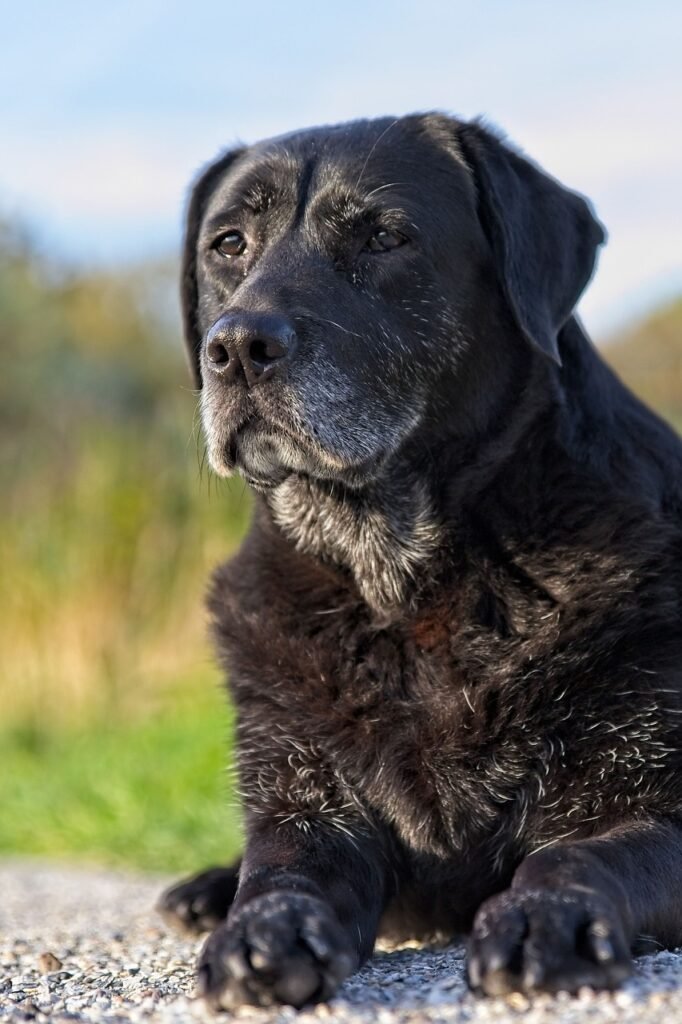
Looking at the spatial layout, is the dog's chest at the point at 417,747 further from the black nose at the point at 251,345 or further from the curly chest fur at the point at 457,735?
the black nose at the point at 251,345

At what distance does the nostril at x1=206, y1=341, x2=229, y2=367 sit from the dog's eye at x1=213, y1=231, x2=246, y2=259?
609mm

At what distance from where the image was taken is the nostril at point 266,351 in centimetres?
338

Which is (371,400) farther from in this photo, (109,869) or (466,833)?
(109,869)

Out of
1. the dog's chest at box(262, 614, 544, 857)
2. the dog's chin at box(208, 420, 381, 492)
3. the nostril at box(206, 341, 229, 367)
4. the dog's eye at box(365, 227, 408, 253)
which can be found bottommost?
the dog's chest at box(262, 614, 544, 857)

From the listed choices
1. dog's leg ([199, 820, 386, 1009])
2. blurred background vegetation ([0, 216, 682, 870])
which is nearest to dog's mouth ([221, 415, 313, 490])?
dog's leg ([199, 820, 386, 1009])

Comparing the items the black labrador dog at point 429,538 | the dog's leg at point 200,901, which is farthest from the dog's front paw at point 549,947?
the dog's leg at point 200,901

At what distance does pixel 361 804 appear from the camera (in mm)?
3434

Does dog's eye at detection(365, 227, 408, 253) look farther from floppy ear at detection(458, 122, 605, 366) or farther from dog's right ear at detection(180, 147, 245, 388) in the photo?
dog's right ear at detection(180, 147, 245, 388)

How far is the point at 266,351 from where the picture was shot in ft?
11.2

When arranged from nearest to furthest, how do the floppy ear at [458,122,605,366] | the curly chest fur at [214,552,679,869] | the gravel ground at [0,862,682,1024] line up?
the gravel ground at [0,862,682,1024] → the curly chest fur at [214,552,679,869] → the floppy ear at [458,122,605,366]

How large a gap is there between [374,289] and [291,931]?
171 cm

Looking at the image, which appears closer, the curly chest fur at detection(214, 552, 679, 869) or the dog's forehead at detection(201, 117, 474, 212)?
the curly chest fur at detection(214, 552, 679, 869)

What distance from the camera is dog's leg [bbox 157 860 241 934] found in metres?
4.19

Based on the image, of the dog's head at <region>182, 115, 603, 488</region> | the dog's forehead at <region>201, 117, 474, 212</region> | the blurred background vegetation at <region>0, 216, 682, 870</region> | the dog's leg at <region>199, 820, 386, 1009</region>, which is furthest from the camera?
the blurred background vegetation at <region>0, 216, 682, 870</region>
